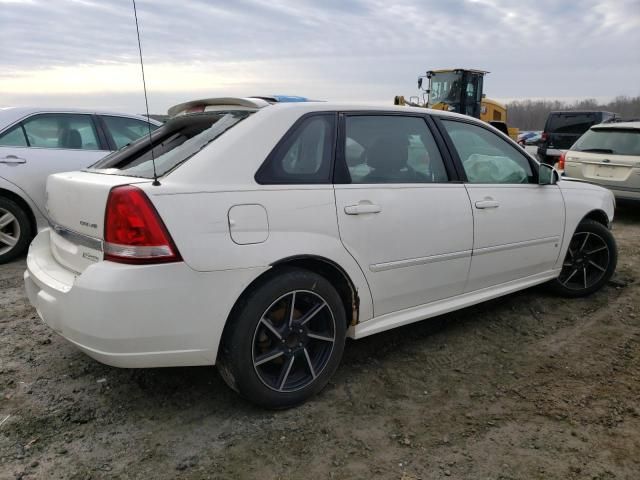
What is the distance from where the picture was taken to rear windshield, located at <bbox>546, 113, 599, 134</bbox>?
568 inches

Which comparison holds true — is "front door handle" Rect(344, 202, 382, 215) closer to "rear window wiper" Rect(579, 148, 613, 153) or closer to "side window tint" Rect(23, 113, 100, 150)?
"side window tint" Rect(23, 113, 100, 150)

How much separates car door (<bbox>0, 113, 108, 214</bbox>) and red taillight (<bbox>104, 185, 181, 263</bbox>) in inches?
143

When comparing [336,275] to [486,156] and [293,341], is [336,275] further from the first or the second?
[486,156]

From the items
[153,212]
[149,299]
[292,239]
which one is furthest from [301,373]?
[153,212]

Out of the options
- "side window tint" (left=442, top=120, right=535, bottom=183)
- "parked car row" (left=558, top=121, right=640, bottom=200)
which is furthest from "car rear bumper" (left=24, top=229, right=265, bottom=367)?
"parked car row" (left=558, top=121, right=640, bottom=200)

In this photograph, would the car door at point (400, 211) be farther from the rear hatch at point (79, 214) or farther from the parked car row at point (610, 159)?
the parked car row at point (610, 159)

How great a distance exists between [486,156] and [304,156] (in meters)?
1.64

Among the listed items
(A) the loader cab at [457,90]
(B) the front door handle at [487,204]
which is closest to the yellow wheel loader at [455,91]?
(A) the loader cab at [457,90]

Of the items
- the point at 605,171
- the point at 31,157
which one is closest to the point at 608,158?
the point at 605,171

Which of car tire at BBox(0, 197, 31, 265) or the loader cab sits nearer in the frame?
car tire at BBox(0, 197, 31, 265)

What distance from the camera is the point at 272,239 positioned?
2574 mm

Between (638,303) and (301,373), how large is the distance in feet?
10.6

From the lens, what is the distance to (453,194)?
338 cm

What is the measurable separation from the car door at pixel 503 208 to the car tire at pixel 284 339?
122 cm
